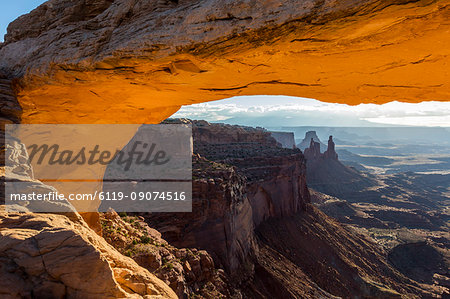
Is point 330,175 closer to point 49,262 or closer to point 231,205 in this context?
point 231,205

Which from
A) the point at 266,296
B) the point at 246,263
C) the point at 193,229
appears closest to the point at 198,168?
the point at 193,229

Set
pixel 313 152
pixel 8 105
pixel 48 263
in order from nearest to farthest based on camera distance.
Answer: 1. pixel 48 263
2. pixel 8 105
3. pixel 313 152

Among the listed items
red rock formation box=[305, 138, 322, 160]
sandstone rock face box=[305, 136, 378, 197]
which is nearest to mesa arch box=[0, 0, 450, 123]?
sandstone rock face box=[305, 136, 378, 197]

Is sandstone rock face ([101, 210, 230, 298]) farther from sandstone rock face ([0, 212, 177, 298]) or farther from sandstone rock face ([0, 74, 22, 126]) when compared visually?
sandstone rock face ([0, 212, 177, 298])

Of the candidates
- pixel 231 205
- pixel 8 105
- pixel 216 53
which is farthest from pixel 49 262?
pixel 231 205

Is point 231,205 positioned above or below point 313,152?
above

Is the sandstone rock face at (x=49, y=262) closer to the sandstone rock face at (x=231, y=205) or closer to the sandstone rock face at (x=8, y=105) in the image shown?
the sandstone rock face at (x=8, y=105)

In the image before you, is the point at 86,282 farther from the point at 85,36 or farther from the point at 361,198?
the point at 361,198
